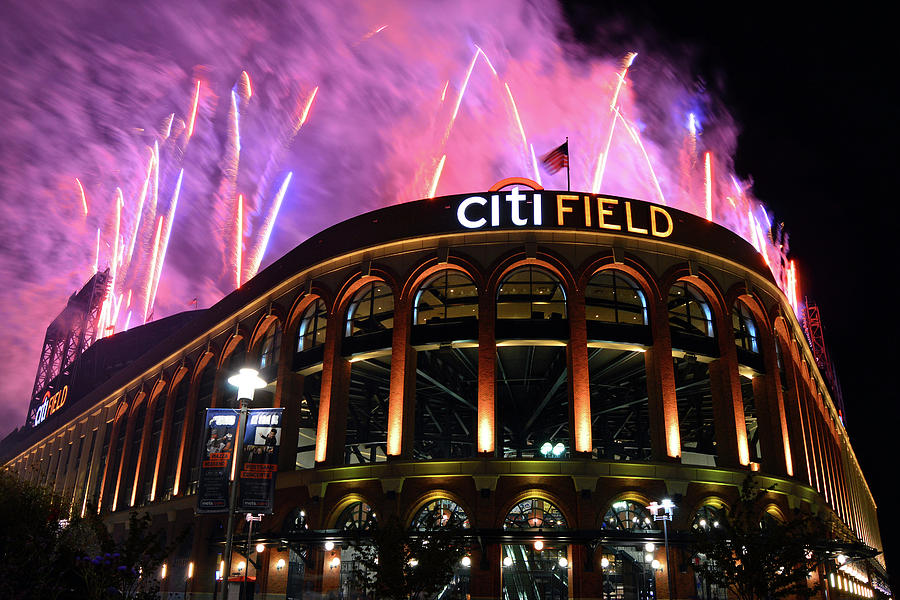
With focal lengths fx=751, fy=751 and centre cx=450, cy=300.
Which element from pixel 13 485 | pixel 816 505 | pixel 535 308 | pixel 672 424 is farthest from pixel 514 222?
pixel 13 485

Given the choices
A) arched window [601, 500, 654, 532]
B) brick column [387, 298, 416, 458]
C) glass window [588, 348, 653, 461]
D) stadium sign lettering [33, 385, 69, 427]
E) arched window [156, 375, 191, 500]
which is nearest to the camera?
arched window [601, 500, 654, 532]

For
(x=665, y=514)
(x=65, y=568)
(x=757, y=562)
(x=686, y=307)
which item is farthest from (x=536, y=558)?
(x=65, y=568)

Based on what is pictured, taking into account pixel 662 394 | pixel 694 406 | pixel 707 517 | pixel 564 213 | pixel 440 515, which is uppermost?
pixel 564 213

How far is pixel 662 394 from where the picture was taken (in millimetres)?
38375

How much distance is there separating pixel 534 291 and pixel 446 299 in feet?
15.8

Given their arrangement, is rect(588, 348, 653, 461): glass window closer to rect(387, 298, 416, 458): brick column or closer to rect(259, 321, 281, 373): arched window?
rect(387, 298, 416, 458): brick column

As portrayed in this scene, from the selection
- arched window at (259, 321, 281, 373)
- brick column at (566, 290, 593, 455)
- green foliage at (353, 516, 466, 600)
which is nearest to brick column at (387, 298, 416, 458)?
green foliage at (353, 516, 466, 600)

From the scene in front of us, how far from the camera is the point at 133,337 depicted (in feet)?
Result: 370

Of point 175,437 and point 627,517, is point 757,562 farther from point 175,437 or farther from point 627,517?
point 175,437

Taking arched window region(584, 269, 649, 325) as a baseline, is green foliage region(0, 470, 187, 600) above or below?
below

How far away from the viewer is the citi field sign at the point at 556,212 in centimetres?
4062

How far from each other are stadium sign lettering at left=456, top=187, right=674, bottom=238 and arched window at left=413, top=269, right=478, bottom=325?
3.08 m

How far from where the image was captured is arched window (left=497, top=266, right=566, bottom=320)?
4053cm

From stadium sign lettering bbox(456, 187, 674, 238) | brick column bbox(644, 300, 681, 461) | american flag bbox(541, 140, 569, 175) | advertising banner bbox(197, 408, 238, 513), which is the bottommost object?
advertising banner bbox(197, 408, 238, 513)
